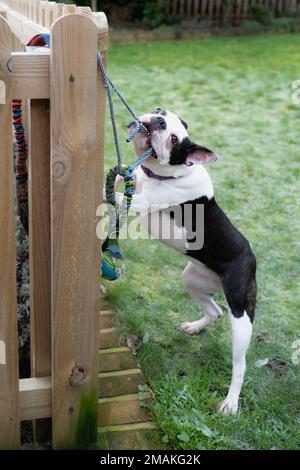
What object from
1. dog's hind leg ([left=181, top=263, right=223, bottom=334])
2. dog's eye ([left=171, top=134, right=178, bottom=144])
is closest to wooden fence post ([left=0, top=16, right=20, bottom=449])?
dog's eye ([left=171, top=134, right=178, bottom=144])

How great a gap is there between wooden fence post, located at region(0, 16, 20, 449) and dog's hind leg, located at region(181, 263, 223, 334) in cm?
126

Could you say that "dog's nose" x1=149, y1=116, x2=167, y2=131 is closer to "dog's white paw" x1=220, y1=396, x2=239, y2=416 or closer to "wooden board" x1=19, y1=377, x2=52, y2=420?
"wooden board" x1=19, y1=377, x2=52, y2=420

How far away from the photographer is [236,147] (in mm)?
7496

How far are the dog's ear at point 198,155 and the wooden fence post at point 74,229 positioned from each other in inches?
28.2

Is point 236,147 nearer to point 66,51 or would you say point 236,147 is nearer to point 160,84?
point 160,84

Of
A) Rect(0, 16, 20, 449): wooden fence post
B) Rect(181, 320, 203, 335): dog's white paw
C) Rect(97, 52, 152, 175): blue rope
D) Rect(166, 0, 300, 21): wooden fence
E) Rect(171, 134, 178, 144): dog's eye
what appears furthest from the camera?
Rect(166, 0, 300, 21): wooden fence

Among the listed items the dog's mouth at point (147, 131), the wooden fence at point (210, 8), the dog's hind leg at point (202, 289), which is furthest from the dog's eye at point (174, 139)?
the wooden fence at point (210, 8)

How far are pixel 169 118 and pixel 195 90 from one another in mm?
7141

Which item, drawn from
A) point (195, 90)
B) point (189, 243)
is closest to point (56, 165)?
point (189, 243)

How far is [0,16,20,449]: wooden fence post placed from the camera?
7.48ft

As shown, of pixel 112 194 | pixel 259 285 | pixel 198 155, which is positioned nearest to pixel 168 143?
pixel 198 155

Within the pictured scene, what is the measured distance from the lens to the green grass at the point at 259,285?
10.5 feet

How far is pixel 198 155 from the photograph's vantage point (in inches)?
125

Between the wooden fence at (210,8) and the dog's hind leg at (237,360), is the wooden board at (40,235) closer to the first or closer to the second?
the dog's hind leg at (237,360)
